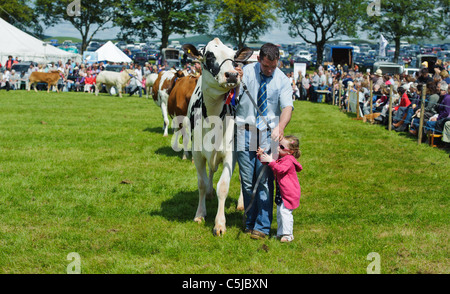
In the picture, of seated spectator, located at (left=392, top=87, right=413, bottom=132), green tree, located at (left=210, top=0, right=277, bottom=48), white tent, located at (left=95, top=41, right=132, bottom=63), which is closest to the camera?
seated spectator, located at (left=392, top=87, right=413, bottom=132)

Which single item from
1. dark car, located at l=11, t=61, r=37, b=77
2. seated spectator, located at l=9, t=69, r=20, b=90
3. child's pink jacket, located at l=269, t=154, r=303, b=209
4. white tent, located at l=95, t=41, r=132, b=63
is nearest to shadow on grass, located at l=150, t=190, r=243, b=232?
child's pink jacket, located at l=269, t=154, r=303, b=209

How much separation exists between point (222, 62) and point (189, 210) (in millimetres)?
2415

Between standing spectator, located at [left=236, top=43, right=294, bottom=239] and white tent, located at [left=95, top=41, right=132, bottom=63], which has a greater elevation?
white tent, located at [left=95, top=41, right=132, bottom=63]

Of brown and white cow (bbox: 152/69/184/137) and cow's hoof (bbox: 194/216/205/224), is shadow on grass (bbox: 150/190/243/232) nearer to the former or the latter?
cow's hoof (bbox: 194/216/205/224)

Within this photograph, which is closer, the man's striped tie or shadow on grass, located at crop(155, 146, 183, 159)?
the man's striped tie

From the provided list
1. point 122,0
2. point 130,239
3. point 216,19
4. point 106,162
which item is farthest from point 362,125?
point 122,0

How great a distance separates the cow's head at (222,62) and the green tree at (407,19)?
5766 cm

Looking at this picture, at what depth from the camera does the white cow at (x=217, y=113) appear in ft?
17.3

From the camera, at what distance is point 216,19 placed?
58531 millimetres

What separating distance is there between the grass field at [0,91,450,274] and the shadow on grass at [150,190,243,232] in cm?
2

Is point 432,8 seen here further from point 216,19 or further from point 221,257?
point 221,257

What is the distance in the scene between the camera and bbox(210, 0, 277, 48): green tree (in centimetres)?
5644

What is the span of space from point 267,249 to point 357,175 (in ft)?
14.9

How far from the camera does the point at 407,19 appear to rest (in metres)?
59.6
